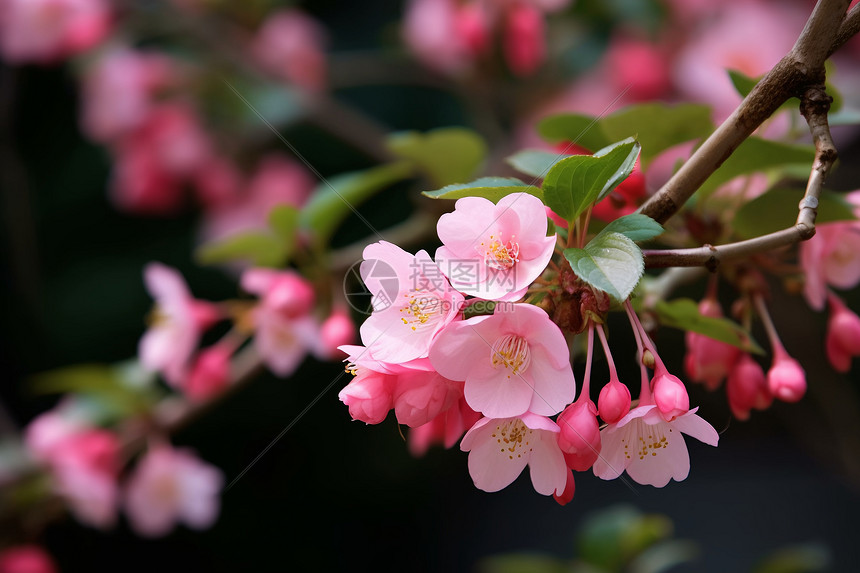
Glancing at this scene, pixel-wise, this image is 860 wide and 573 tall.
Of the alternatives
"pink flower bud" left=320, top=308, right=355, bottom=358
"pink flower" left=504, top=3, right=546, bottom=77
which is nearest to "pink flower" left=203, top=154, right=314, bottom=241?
"pink flower" left=504, top=3, right=546, bottom=77

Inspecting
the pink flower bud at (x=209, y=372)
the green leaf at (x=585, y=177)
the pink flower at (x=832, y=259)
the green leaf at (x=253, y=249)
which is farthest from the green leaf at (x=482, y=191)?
the pink flower bud at (x=209, y=372)

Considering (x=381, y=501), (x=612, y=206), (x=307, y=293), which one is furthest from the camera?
(x=381, y=501)

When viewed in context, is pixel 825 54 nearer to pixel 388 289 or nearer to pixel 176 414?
pixel 388 289

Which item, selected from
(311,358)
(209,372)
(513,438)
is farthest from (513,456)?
(311,358)

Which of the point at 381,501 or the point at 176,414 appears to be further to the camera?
the point at 381,501

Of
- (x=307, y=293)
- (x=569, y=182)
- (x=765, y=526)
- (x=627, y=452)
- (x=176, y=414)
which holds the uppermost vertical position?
(x=569, y=182)

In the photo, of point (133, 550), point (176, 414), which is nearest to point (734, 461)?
point (176, 414)

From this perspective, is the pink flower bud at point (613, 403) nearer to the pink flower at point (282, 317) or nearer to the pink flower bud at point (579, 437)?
the pink flower bud at point (579, 437)
